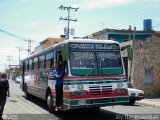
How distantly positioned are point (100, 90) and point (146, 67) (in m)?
15.6

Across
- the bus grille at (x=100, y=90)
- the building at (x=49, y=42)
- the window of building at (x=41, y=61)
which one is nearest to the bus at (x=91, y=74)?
the bus grille at (x=100, y=90)

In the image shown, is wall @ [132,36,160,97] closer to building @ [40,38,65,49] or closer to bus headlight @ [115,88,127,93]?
bus headlight @ [115,88,127,93]

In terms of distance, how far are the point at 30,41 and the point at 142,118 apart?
57.9m

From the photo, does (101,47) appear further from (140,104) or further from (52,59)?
(140,104)

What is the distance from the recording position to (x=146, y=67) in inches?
1075

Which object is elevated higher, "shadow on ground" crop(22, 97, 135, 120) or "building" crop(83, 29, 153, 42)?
"building" crop(83, 29, 153, 42)

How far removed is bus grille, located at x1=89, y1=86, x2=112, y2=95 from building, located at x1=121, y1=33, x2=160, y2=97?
1461 cm

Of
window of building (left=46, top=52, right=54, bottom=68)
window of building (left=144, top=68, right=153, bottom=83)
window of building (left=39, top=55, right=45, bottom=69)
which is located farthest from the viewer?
window of building (left=144, top=68, right=153, bottom=83)

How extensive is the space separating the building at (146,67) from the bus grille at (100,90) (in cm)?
1461

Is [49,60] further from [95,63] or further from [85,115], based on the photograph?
[95,63]

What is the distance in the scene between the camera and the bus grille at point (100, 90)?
12383 mm

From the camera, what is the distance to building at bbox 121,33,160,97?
26953 mm

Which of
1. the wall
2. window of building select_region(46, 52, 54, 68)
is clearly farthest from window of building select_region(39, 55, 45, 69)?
the wall

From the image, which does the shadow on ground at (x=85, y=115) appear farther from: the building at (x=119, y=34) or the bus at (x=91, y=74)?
the building at (x=119, y=34)
